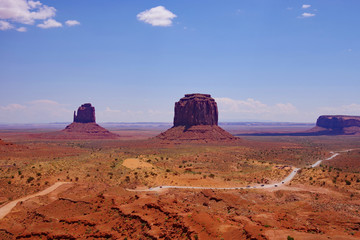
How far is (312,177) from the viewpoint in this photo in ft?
161

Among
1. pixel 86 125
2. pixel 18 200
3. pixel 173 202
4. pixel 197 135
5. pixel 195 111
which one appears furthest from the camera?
pixel 86 125

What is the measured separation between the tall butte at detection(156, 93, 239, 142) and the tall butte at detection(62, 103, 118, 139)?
4691cm

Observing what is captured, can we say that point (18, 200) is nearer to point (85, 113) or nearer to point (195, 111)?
point (195, 111)

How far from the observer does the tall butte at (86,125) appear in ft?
507

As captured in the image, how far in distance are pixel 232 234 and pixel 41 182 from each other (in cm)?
3358

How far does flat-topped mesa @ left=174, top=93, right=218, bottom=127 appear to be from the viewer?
128 metres

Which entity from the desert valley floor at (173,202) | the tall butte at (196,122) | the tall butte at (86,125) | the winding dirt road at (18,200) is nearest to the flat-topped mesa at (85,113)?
the tall butte at (86,125)

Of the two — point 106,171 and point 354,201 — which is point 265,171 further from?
point 106,171

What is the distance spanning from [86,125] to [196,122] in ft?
239

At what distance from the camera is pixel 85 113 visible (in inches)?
6363

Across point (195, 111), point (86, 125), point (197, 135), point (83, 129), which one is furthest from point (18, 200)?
point (86, 125)

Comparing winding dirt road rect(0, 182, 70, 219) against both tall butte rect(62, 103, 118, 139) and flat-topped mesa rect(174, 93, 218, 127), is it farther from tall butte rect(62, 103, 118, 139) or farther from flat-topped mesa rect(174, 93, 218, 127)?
tall butte rect(62, 103, 118, 139)

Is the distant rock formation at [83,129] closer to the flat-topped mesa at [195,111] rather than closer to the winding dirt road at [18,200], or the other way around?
the flat-topped mesa at [195,111]

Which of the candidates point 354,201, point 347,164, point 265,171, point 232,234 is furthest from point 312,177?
point 232,234
